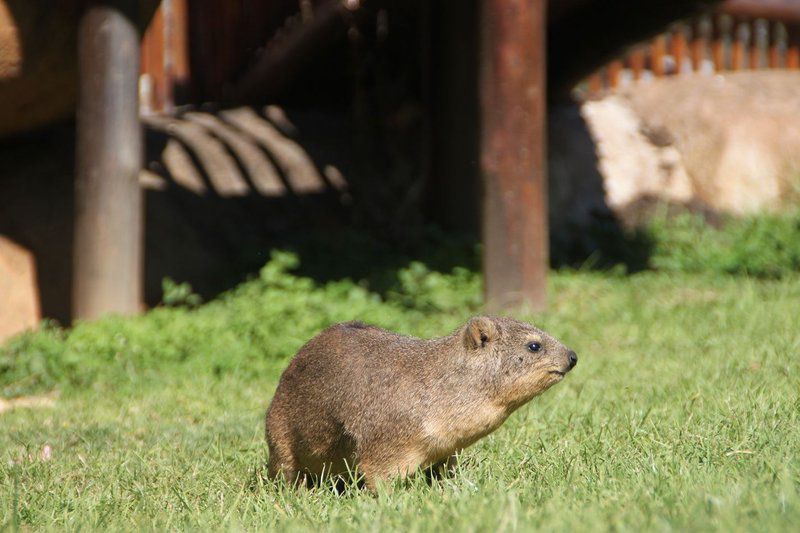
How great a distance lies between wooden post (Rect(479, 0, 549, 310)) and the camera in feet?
25.6

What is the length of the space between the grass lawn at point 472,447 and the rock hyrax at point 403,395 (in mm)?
151

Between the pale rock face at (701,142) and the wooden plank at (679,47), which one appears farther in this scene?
the wooden plank at (679,47)

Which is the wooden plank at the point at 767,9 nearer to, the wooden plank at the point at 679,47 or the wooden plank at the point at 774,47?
the wooden plank at the point at 774,47

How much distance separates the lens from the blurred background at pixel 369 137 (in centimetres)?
759

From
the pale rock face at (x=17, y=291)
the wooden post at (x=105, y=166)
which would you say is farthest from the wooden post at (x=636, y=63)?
the pale rock face at (x=17, y=291)

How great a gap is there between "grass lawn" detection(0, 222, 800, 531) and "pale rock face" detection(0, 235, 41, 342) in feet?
3.76

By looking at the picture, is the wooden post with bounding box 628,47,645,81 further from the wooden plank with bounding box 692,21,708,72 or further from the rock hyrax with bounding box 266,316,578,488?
the rock hyrax with bounding box 266,316,578,488

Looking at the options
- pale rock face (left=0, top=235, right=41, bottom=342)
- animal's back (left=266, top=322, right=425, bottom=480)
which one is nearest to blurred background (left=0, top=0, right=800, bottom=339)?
pale rock face (left=0, top=235, right=41, bottom=342)

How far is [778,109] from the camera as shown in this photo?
12.7m

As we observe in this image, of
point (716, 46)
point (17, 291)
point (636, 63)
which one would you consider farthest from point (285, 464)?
point (716, 46)

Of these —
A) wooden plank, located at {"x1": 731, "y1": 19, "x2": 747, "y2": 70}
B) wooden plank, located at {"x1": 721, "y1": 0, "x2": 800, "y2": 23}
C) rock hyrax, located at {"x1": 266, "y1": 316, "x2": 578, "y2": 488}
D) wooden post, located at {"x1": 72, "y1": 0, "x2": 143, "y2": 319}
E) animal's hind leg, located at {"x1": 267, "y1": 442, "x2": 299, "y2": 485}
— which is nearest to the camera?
rock hyrax, located at {"x1": 266, "y1": 316, "x2": 578, "y2": 488}

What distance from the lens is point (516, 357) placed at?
4004mm

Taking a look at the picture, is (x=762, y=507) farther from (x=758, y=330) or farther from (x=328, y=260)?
(x=328, y=260)

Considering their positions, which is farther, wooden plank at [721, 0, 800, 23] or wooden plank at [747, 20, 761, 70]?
wooden plank at [747, 20, 761, 70]
